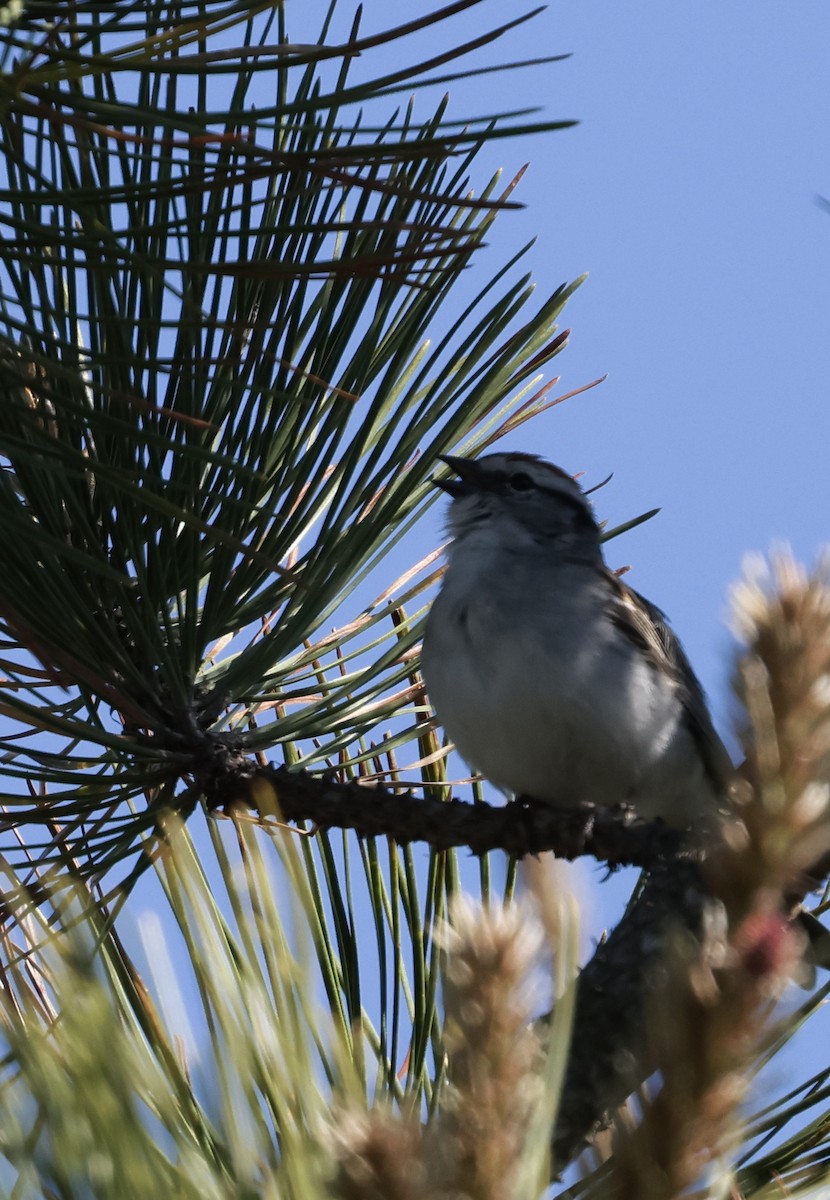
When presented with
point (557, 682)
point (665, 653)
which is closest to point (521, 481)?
point (665, 653)

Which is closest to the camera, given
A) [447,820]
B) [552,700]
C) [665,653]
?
[447,820]

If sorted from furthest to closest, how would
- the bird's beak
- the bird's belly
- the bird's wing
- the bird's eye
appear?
the bird's eye → the bird's beak → the bird's wing → the bird's belly

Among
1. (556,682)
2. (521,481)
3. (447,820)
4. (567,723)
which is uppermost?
(521,481)

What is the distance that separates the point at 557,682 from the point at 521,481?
1.17m

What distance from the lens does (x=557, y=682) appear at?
3635 mm

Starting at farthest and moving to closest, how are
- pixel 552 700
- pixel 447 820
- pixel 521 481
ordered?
pixel 521 481, pixel 552 700, pixel 447 820

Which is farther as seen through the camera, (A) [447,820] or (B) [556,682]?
(B) [556,682]

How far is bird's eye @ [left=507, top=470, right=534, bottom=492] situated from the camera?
4.61m

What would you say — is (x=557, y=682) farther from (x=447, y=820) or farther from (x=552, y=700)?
(x=447, y=820)

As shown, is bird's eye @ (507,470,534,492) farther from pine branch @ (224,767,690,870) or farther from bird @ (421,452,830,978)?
pine branch @ (224,767,690,870)

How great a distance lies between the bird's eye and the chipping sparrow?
0.94 ft

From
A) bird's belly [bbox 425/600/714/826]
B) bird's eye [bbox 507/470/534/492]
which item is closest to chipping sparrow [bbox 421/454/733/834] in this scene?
bird's belly [bbox 425/600/714/826]

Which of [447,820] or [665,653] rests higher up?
[665,653]

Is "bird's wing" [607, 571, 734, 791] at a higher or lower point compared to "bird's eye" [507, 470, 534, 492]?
lower
